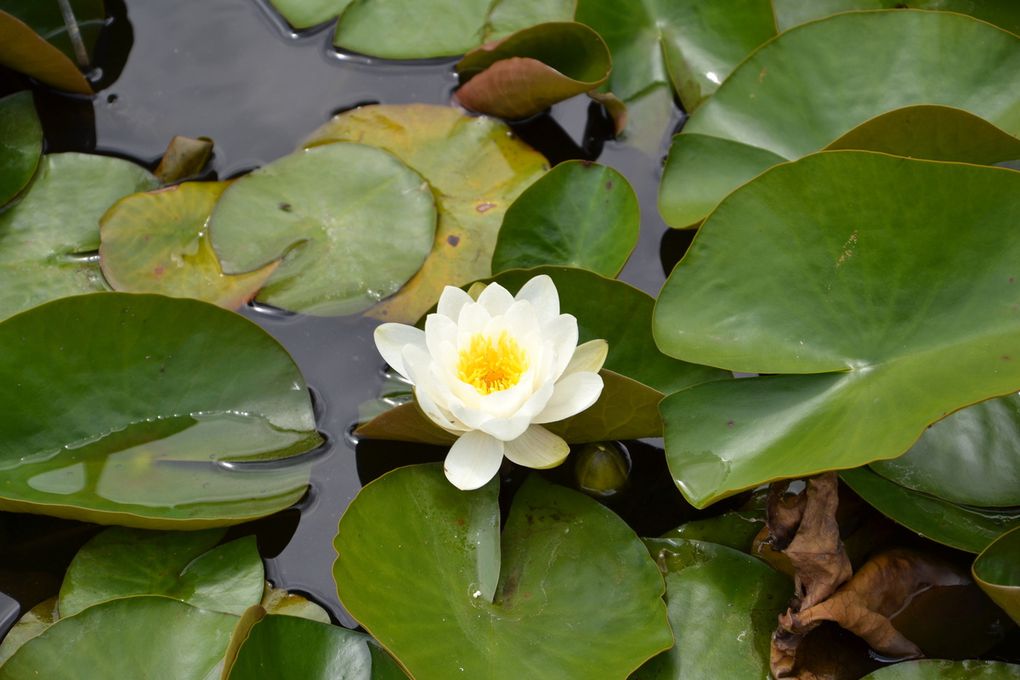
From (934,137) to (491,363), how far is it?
3.26 feet

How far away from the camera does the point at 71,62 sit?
225 cm

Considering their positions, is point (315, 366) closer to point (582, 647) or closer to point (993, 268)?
point (582, 647)

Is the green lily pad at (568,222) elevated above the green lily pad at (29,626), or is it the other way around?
the green lily pad at (568,222)

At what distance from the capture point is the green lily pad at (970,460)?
5.37 feet

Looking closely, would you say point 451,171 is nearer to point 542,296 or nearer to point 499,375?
point 542,296

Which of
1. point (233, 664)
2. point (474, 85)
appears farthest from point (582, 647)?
point (474, 85)

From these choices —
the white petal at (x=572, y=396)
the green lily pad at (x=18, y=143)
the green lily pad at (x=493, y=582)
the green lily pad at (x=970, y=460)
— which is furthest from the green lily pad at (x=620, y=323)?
the green lily pad at (x=18, y=143)

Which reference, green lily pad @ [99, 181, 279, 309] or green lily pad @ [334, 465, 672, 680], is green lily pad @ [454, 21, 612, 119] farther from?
green lily pad @ [334, 465, 672, 680]

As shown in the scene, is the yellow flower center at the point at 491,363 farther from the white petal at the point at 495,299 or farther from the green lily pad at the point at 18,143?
the green lily pad at the point at 18,143

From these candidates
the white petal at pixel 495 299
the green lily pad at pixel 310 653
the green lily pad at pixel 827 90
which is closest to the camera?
the green lily pad at pixel 310 653

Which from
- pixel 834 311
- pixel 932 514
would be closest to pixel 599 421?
pixel 834 311

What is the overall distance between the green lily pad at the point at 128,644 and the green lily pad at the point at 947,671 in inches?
44.2

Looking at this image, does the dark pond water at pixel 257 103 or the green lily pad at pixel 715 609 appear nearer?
the green lily pad at pixel 715 609

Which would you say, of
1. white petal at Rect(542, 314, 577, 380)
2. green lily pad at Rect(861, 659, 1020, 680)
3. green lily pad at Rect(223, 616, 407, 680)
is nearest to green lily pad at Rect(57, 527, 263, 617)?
green lily pad at Rect(223, 616, 407, 680)
